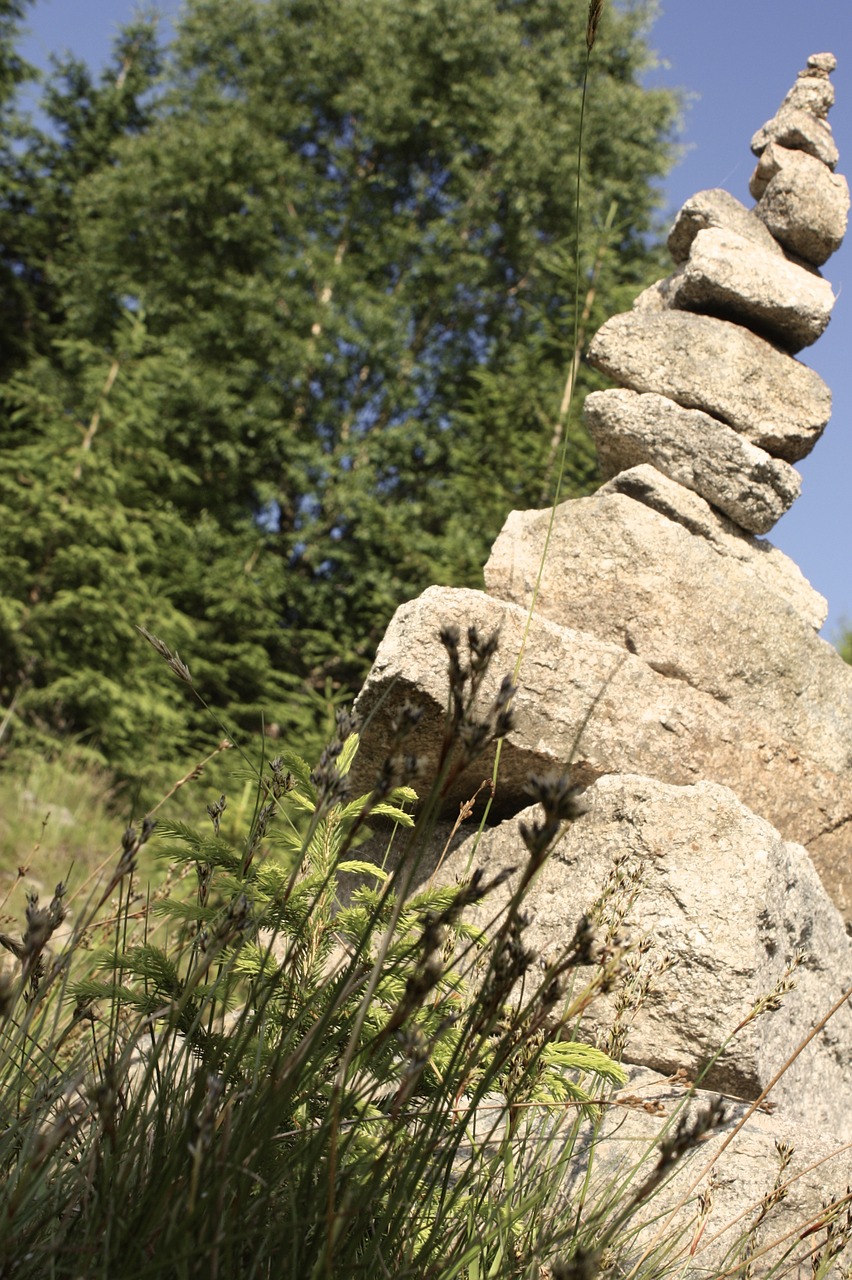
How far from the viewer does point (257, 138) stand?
16.2 metres

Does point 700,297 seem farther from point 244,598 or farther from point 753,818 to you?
point 244,598

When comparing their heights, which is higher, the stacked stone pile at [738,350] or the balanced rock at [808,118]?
the balanced rock at [808,118]

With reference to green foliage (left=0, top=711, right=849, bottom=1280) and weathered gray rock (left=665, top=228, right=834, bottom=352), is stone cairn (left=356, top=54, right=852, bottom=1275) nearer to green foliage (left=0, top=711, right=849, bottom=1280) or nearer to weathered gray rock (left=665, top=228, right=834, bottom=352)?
weathered gray rock (left=665, top=228, right=834, bottom=352)

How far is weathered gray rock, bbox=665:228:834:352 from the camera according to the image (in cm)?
514

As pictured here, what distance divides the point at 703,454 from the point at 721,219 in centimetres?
143

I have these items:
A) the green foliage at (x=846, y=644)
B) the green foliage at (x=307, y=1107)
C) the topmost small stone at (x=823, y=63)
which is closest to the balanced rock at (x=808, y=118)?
the topmost small stone at (x=823, y=63)

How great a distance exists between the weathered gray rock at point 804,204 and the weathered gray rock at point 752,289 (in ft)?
0.80

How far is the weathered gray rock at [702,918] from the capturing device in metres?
3.09

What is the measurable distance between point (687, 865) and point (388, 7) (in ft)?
59.8

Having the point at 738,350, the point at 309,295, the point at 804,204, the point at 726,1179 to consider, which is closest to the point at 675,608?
the point at 738,350

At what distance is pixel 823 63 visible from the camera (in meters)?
5.66

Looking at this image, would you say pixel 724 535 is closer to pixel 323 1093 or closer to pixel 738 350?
pixel 738 350

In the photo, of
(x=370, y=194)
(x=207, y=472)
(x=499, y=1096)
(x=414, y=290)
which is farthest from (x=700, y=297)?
(x=370, y=194)

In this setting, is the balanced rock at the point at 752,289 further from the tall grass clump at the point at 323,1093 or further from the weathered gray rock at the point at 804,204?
the tall grass clump at the point at 323,1093
